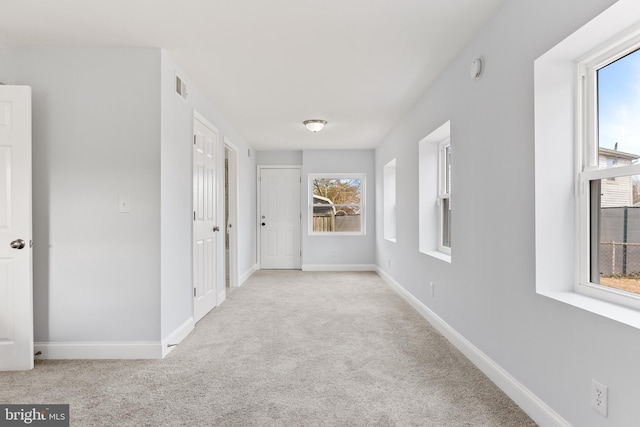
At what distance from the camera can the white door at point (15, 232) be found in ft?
9.02

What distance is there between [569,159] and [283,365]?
2.25 metres

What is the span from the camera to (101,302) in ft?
9.89

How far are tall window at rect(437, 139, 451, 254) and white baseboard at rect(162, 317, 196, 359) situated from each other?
2652 millimetres

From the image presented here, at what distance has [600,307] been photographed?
173 cm

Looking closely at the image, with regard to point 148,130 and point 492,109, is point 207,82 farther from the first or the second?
point 492,109

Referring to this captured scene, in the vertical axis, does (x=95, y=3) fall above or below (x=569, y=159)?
above

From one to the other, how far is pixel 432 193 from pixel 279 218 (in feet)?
12.9

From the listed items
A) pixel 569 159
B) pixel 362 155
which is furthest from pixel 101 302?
pixel 362 155

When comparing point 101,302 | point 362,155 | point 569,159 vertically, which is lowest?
point 101,302

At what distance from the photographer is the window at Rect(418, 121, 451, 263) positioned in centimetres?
420

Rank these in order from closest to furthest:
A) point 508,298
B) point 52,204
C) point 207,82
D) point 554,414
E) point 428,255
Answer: point 554,414
point 508,298
point 52,204
point 207,82
point 428,255

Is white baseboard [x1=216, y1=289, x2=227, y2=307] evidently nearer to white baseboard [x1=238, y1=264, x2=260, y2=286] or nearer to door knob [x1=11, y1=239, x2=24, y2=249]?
white baseboard [x1=238, y1=264, x2=260, y2=286]

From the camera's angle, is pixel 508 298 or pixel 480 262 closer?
pixel 508 298

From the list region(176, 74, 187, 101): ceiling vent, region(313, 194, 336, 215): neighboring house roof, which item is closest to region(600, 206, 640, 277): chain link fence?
region(176, 74, 187, 101): ceiling vent
